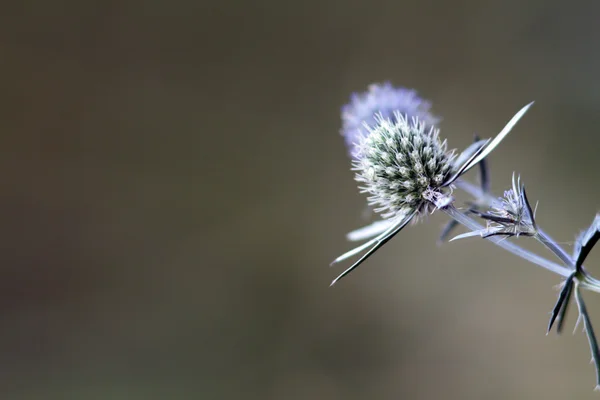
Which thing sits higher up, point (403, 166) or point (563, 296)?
point (403, 166)

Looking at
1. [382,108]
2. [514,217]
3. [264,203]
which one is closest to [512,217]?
[514,217]

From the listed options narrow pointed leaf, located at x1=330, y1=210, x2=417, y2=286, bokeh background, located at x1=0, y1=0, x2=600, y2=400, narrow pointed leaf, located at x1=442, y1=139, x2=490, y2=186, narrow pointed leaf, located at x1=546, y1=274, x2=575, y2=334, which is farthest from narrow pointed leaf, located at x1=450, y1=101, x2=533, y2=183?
bokeh background, located at x1=0, y1=0, x2=600, y2=400

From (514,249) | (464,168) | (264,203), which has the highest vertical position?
(264,203)

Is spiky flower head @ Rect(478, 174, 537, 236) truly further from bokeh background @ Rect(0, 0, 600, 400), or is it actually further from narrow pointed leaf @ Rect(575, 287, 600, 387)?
bokeh background @ Rect(0, 0, 600, 400)

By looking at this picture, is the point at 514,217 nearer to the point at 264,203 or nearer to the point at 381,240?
the point at 381,240

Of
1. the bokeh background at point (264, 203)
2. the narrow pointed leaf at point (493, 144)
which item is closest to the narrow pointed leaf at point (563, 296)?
the narrow pointed leaf at point (493, 144)

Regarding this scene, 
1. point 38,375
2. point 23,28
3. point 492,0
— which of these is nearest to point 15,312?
point 38,375

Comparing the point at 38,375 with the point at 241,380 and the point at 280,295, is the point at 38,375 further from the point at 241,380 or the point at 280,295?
the point at 280,295
